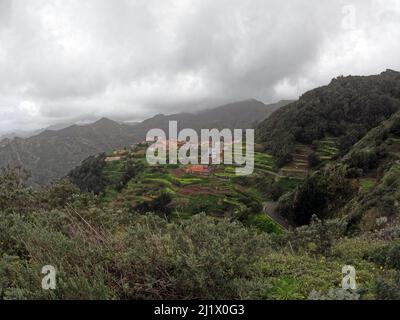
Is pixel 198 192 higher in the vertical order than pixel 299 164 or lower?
lower

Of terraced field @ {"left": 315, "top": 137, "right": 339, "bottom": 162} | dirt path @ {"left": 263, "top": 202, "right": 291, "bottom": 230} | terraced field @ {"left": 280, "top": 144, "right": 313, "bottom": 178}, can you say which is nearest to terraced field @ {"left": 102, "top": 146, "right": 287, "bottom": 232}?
dirt path @ {"left": 263, "top": 202, "right": 291, "bottom": 230}

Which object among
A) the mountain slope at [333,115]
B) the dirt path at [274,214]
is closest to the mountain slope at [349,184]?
the dirt path at [274,214]

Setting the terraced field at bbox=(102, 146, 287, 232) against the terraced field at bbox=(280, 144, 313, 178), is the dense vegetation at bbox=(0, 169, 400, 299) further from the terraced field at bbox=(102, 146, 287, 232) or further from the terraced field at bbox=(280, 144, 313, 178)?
the terraced field at bbox=(280, 144, 313, 178)

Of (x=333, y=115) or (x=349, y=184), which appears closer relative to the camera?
(x=349, y=184)

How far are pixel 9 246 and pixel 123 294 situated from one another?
2408mm

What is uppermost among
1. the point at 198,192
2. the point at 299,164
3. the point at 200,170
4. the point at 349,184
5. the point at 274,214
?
the point at 299,164

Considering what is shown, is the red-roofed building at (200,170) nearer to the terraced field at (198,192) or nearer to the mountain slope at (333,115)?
the terraced field at (198,192)

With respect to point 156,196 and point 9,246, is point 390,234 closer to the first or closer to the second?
point 9,246

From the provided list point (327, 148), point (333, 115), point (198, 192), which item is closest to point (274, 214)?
point (198, 192)

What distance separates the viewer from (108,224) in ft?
27.8

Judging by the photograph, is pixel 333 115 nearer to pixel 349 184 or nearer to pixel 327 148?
pixel 327 148

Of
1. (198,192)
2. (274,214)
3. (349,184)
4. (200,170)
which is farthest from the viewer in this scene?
(200,170)

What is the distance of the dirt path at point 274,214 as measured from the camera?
113 ft

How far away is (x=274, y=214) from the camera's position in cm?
3803
